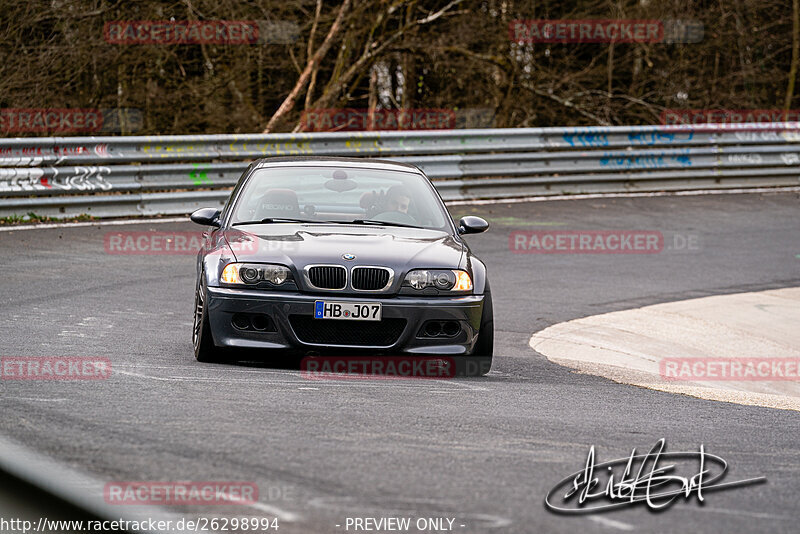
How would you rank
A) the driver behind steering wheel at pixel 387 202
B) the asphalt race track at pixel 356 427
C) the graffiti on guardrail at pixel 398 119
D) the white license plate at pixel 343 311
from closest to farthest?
the asphalt race track at pixel 356 427
the white license plate at pixel 343 311
the driver behind steering wheel at pixel 387 202
the graffiti on guardrail at pixel 398 119

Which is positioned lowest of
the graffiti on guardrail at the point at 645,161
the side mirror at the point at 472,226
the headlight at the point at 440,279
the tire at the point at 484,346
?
the graffiti on guardrail at the point at 645,161

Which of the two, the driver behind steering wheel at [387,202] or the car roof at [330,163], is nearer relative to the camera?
the driver behind steering wheel at [387,202]

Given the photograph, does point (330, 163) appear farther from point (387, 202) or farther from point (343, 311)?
point (343, 311)

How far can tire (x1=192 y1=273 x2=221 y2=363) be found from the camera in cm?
734

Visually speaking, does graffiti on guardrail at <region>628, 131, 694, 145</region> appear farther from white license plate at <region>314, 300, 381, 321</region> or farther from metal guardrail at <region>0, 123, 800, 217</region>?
white license plate at <region>314, 300, 381, 321</region>

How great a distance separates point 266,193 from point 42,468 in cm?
501

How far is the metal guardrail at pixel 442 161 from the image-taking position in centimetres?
1555

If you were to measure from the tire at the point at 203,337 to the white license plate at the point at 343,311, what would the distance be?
2.33 feet

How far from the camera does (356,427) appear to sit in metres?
5.31

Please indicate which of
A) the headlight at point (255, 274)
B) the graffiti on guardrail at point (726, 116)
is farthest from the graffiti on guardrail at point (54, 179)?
the graffiti on guardrail at point (726, 116)

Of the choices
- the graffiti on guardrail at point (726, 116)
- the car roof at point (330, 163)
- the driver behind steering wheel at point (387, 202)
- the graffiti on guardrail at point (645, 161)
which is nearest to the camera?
the driver behind steering wheel at point (387, 202)

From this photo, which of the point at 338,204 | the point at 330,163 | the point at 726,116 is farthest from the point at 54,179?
the point at 726,116

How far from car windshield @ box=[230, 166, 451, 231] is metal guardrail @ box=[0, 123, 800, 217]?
7.44 meters

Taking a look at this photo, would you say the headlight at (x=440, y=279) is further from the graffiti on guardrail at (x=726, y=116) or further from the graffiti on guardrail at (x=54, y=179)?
the graffiti on guardrail at (x=726, y=116)
